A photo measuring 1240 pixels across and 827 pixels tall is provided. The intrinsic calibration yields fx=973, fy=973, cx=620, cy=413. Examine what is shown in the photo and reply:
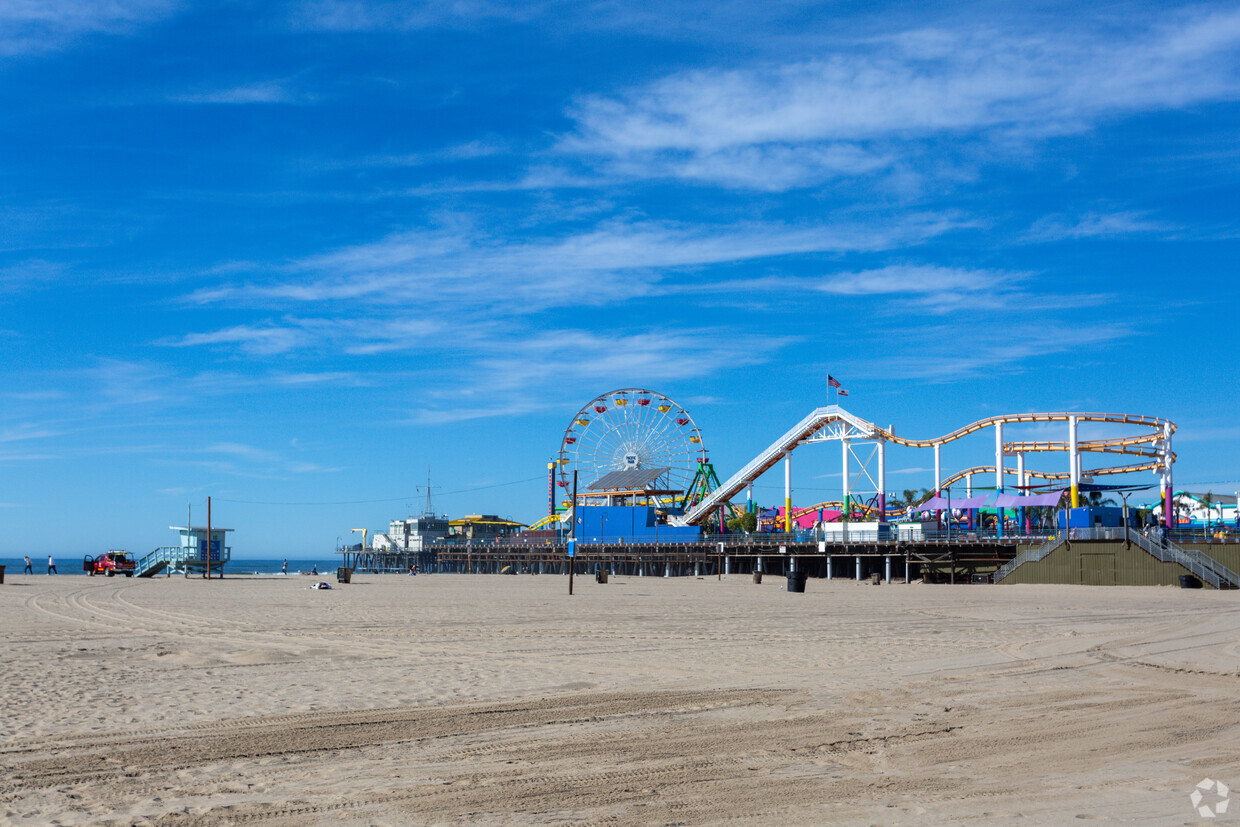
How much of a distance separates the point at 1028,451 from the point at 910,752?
60.2 m

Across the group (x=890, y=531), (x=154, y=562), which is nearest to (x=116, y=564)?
(x=154, y=562)

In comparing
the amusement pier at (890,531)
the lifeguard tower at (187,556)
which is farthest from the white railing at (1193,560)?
the lifeguard tower at (187,556)

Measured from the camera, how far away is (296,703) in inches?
391

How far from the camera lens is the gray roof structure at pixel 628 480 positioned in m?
92.2

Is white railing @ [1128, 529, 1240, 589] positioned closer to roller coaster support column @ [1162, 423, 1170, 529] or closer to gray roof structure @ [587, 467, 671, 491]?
roller coaster support column @ [1162, 423, 1170, 529]

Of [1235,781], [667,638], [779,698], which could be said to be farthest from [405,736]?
[667,638]

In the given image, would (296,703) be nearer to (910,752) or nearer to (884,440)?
(910,752)

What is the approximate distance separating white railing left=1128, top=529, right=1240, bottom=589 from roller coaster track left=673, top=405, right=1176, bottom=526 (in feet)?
52.2

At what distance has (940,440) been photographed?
2552 inches

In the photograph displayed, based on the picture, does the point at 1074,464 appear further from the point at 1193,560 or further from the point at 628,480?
the point at 628,480

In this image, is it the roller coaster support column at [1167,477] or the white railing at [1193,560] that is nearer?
the white railing at [1193,560]

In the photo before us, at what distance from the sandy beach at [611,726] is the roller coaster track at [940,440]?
143 ft

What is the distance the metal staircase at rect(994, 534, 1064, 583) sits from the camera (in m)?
45.0

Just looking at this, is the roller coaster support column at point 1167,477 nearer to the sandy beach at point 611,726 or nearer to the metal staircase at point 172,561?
the sandy beach at point 611,726
